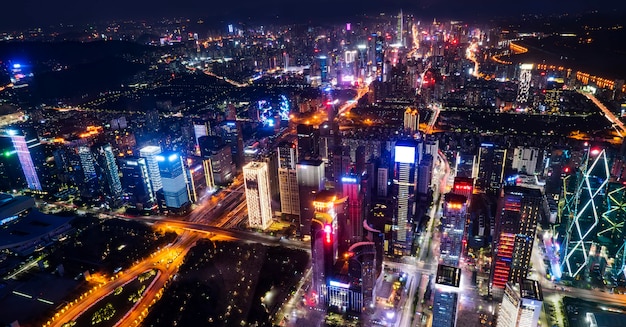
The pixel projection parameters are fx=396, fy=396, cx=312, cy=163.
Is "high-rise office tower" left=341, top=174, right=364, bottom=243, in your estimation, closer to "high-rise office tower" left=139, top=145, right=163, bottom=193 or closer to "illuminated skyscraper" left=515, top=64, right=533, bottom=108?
"high-rise office tower" left=139, top=145, right=163, bottom=193

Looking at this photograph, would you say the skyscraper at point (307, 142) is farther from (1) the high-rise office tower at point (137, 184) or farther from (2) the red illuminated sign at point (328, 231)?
(1) the high-rise office tower at point (137, 184)

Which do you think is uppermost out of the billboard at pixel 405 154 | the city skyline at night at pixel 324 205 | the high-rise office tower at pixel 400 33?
the high-rise office tower at pixel 400 33

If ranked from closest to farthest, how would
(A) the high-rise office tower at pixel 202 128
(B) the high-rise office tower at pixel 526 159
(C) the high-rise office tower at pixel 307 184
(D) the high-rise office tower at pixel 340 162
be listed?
(C) the high-rise office tower at pixel 307 184 → (D) the high-rise office tower at pixel 340 162 → (B) the high-rise office tower at pixel 526 159 → (A) the high-rise office tower at pixel 202 128

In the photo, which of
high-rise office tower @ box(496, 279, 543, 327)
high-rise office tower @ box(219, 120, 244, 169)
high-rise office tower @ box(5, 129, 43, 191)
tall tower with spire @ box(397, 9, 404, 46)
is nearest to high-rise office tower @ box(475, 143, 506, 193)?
high-rise office tower @ box(496, 279, 543, 327)

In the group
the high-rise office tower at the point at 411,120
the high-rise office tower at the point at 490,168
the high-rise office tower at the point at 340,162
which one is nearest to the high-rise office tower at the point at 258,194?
the high-rise office tower at the point at 340,162

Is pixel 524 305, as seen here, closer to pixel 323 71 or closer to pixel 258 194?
pixel 258 194

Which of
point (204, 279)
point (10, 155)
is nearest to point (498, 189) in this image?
point (204, 279)
